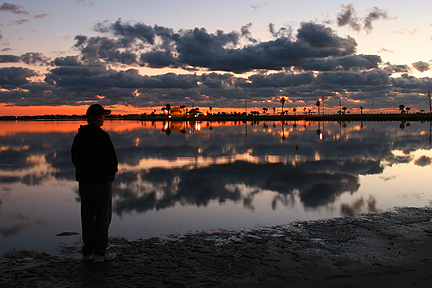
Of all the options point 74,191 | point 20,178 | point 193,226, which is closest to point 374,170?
point 193,226

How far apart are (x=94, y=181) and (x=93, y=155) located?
1.48ft

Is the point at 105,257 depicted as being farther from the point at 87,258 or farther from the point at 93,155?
the point at 93,155

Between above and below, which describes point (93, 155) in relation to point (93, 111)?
below

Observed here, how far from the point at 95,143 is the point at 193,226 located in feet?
11.0

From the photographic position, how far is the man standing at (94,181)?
6.20 m

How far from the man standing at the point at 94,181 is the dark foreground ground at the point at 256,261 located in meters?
0.36

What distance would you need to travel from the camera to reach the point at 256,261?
6.02 m

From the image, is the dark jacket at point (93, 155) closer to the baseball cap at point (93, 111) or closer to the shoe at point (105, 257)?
the baseball cap at point (93, 111)

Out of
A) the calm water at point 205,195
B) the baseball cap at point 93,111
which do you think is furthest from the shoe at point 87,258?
the baseball cap at point 93,111

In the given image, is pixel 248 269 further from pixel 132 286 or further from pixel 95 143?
pixel 95 143

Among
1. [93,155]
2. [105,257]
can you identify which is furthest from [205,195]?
[93,155]

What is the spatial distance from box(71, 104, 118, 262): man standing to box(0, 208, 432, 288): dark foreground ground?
360 millimetres

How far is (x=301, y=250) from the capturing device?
6.54 metres

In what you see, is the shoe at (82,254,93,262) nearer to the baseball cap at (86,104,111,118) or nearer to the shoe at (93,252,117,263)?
the shoe at (93,252,117,263)
